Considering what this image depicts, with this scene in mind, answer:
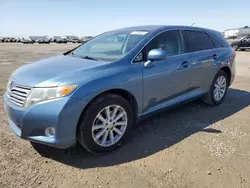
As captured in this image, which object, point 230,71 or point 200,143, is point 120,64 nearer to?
point 200,143

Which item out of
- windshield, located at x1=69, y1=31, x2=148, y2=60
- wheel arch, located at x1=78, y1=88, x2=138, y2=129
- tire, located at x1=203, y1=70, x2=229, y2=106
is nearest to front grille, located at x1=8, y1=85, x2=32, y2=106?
wheel arch, located at x1=78, y1=88, x2=138, y2=129

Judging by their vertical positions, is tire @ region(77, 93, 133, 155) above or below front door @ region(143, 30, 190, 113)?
below

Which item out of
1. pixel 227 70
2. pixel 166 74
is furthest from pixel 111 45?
pixel 227 70

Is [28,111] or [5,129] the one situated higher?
[28,111]

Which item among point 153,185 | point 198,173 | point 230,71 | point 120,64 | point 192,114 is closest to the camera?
point 153,185

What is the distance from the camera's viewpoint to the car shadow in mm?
3008

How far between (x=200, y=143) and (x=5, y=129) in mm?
3105

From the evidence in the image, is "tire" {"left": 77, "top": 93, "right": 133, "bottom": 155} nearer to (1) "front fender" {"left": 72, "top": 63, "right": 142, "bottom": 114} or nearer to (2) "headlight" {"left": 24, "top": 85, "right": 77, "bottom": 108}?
(1) "front fender" {"left": 72, "top": 63, "right": 142, "bottom": 114}

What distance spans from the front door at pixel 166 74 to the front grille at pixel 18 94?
1589 mm

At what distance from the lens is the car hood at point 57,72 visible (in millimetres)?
2742

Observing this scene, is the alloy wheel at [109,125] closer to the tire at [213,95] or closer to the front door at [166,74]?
the front door at [166,74]

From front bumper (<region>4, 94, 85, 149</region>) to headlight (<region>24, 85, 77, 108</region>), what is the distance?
5 cm

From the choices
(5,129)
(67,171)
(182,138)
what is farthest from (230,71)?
(5,129)

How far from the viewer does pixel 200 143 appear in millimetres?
3420
